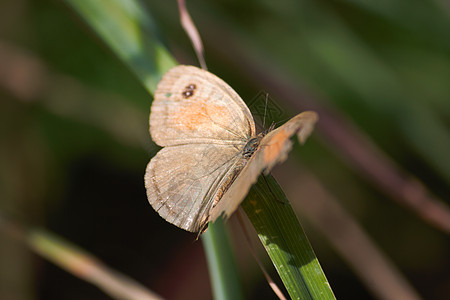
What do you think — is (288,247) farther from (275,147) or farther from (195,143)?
(195,143)

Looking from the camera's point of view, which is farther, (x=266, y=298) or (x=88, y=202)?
(x=88, y=202)

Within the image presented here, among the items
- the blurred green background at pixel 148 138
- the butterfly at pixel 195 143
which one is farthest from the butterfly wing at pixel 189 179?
the blurred green background at pixel 148 138

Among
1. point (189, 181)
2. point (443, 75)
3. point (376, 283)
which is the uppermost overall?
point (443, 75)

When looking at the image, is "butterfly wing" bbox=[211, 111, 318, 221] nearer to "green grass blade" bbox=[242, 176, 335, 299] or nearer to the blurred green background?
"green grass blade" bbox=[242, 176, 335, 299]

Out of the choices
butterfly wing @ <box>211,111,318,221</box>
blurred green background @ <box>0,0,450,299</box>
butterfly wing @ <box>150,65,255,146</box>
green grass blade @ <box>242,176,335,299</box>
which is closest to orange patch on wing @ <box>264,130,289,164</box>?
butterfly wing @ <box>211,111,318,221</box>

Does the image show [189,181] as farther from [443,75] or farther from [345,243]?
[443,75]

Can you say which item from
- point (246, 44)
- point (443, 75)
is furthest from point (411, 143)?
point (246, 44)

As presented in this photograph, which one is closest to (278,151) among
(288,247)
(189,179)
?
(288,247)

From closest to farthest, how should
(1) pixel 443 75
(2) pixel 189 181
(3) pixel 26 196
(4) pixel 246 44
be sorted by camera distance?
1. (2) pixel 189 181
2. (4) pixel 246 44
3. (3) pixel 26 196
4. (1) pixel 443 75
